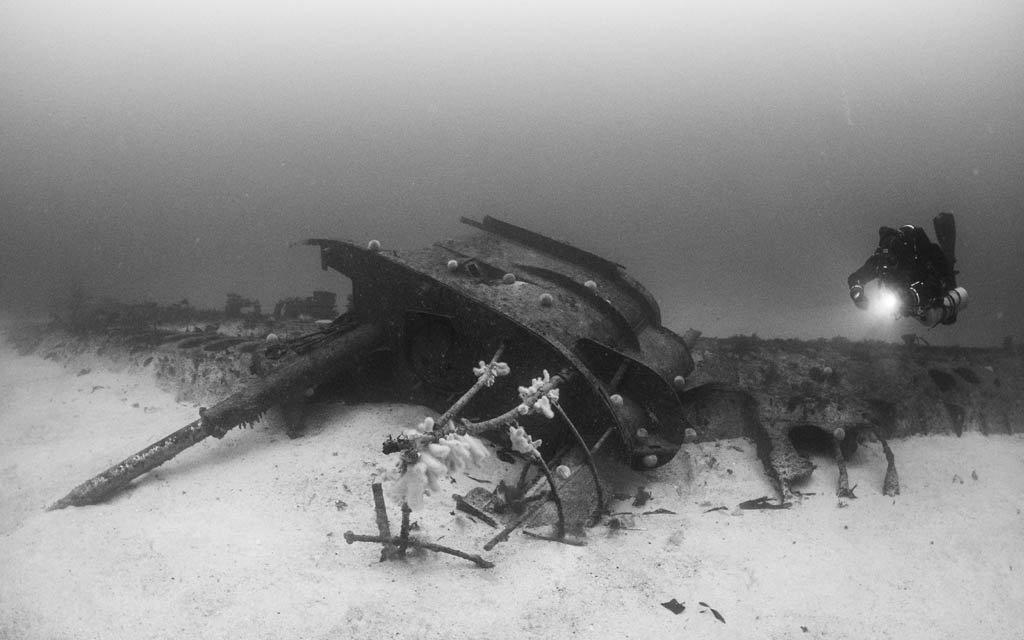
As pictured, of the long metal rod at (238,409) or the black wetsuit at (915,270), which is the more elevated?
the black wetsuit at (915,270)

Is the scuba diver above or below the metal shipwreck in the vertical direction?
above

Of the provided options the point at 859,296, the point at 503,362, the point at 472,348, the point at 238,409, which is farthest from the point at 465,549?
the point at 859,296

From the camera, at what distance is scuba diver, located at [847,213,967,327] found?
5957 millimetres

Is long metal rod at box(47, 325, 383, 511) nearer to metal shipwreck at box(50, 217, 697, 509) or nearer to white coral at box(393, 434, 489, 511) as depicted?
metal shipwreck at box(50, 217, 697, 509)

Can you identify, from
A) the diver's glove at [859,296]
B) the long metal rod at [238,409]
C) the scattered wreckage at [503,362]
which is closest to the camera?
the long metal rod at [238,409]

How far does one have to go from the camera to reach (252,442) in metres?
6.10

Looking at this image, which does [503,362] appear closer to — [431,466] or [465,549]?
[465,549]

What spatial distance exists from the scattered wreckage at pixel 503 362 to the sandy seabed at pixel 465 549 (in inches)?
15.2

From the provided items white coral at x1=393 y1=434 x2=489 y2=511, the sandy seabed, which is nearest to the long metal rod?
the sandy seabed

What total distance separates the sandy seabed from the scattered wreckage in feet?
1.27

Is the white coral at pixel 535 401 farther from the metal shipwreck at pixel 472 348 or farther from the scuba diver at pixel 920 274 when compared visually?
the scuba diver at pixel 920 274

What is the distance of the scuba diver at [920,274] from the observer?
5957 mm

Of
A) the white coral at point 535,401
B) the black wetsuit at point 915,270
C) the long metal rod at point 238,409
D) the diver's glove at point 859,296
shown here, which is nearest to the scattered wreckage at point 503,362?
the long metal rod at point 238,409

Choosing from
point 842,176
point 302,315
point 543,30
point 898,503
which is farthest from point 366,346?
point 543,30
